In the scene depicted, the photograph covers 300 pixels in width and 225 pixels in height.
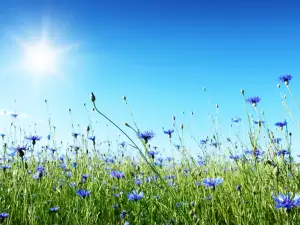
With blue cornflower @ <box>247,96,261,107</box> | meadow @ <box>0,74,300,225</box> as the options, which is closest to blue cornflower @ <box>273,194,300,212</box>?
meadow @ <box>0,74,300,225</box>

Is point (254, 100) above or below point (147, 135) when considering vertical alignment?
above

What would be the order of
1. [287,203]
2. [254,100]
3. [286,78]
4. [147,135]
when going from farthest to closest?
1. [286,78]
2. [254,100]
3. [147,135]
4. [287,203]

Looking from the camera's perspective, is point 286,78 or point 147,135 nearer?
point 147,135

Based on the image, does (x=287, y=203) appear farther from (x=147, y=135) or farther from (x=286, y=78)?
(x=286, y=78)

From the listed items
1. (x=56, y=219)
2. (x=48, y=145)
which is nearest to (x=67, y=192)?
(x=56, y=219)

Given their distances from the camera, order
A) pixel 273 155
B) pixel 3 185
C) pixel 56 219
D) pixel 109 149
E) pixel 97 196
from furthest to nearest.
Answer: pixel 109 149 → pixel 3 185 → pixel 97 196 → pixel 56 219 → pixel 273 155

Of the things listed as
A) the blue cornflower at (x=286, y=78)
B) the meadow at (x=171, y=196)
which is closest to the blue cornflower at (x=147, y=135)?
the meadow at (x=171, y=196)

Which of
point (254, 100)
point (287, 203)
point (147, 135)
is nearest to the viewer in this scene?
point (287, 203)

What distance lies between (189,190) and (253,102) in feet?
4.24

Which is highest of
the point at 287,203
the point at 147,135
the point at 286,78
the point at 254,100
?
the point at 286,78

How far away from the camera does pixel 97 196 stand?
3574mm

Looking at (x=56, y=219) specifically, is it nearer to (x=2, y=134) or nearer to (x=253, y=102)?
(x=253, y=102)

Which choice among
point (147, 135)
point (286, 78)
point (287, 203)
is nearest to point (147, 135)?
point (147, 135)

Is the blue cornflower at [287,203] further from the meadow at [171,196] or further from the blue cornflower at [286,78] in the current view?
the blue cornflower at [286,78]
